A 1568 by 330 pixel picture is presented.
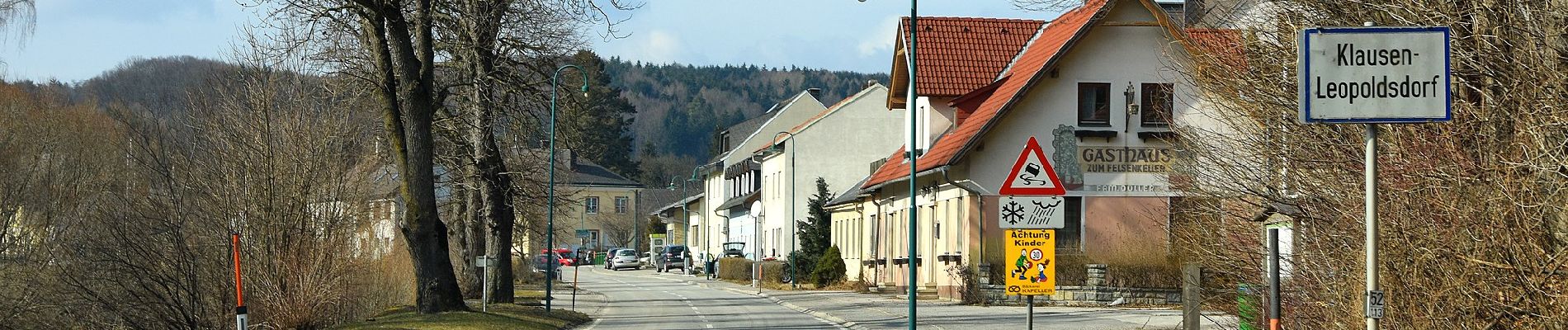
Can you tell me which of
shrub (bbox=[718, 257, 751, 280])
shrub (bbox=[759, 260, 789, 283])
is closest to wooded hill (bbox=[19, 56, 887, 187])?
shrub (bbox=[718, 257, 751, 280])

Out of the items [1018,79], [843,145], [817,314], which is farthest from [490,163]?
[843,145]

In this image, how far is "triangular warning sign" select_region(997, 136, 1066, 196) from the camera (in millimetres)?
14469

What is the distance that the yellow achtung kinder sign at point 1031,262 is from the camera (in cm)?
1493

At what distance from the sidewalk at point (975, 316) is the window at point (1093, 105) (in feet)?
14.4

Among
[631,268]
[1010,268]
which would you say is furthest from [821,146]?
[1010,268]

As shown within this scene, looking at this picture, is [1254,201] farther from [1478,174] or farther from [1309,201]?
[1478,174]

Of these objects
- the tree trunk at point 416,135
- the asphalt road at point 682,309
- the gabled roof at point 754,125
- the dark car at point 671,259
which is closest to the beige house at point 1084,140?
the asphalt road at point 682,309

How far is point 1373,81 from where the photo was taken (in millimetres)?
7453

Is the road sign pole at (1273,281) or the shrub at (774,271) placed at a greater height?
the road sign pole at (1273,281)

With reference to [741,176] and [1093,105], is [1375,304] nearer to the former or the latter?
[1093,105]

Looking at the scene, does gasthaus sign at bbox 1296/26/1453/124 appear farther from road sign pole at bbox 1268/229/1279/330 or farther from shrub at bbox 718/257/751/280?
shrub at bbox 718/257/751/280

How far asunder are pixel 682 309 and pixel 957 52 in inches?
343

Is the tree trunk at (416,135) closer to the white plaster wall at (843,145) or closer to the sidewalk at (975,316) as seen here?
the sidewalk at (975,316)

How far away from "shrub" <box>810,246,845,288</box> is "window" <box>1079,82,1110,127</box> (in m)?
15.9
